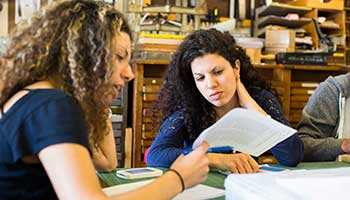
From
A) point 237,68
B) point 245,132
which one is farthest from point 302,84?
point 245,132

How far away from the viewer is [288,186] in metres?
0.91

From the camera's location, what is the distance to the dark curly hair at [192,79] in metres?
1.67

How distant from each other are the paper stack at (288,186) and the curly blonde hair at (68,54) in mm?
363

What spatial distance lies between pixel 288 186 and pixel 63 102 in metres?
0.49

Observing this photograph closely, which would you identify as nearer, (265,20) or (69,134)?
(69,134)

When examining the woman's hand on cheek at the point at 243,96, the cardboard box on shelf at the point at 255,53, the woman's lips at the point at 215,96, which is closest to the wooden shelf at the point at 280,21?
the cardboard box on shelf at the point at 255,53

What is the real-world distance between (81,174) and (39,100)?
0.51ft

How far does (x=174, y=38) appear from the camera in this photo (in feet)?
9.57

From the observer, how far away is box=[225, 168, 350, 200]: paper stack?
87cm

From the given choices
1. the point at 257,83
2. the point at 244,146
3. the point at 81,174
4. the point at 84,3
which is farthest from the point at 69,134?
the point at 257,83

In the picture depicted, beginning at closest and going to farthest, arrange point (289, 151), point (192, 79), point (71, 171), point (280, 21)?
1. point (71, 171)
2. point (289, 151)
3. point (192, 79)
4. point (280, 21)

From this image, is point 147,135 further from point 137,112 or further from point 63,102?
point 63,102

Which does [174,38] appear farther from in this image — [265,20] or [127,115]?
[265,20]

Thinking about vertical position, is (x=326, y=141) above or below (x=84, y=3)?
below
